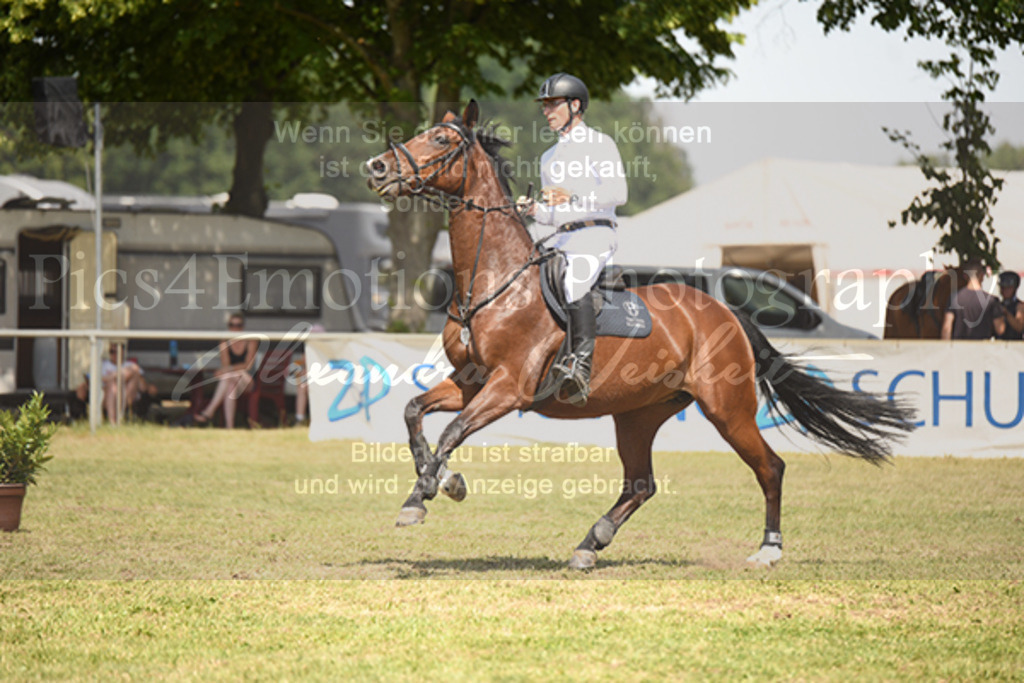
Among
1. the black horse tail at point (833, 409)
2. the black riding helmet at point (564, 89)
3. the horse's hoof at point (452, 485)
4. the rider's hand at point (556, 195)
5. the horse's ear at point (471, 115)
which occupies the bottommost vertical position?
the horse's hoof at point (452, 485)

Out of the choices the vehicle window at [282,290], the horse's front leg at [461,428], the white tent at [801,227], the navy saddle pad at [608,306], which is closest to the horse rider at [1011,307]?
the white tent at [801,227]

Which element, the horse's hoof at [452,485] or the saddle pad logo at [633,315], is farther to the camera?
the saddle pad logo at [633,315]

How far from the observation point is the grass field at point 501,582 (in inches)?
194

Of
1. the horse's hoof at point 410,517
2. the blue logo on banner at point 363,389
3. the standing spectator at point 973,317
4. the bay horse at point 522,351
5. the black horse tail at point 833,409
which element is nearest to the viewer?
the horse's hoof at point 410,517

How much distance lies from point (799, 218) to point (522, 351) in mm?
13115

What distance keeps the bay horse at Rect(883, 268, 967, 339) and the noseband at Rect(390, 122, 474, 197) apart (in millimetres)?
9707

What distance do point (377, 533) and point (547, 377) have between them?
90.4 inches

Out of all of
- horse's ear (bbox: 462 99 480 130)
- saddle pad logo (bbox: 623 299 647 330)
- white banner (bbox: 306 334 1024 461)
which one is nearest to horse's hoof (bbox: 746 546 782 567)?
saddle pad logo (bbox: 623 299 647 330)

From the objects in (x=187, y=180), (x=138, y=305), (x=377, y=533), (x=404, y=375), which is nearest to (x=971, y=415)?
(x=404, y=375)

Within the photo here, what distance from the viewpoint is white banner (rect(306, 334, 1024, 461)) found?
43.9 feet

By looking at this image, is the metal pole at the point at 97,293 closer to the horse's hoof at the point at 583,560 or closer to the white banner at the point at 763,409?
the white banner at the point at 763,409

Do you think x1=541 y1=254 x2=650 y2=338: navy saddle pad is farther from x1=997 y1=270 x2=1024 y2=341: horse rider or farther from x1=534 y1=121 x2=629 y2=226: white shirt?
x1=997 y1=270 x2=1024 y2=341: horse rider

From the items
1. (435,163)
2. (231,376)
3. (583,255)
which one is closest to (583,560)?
(583,255)

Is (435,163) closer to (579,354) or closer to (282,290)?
(579,354)
